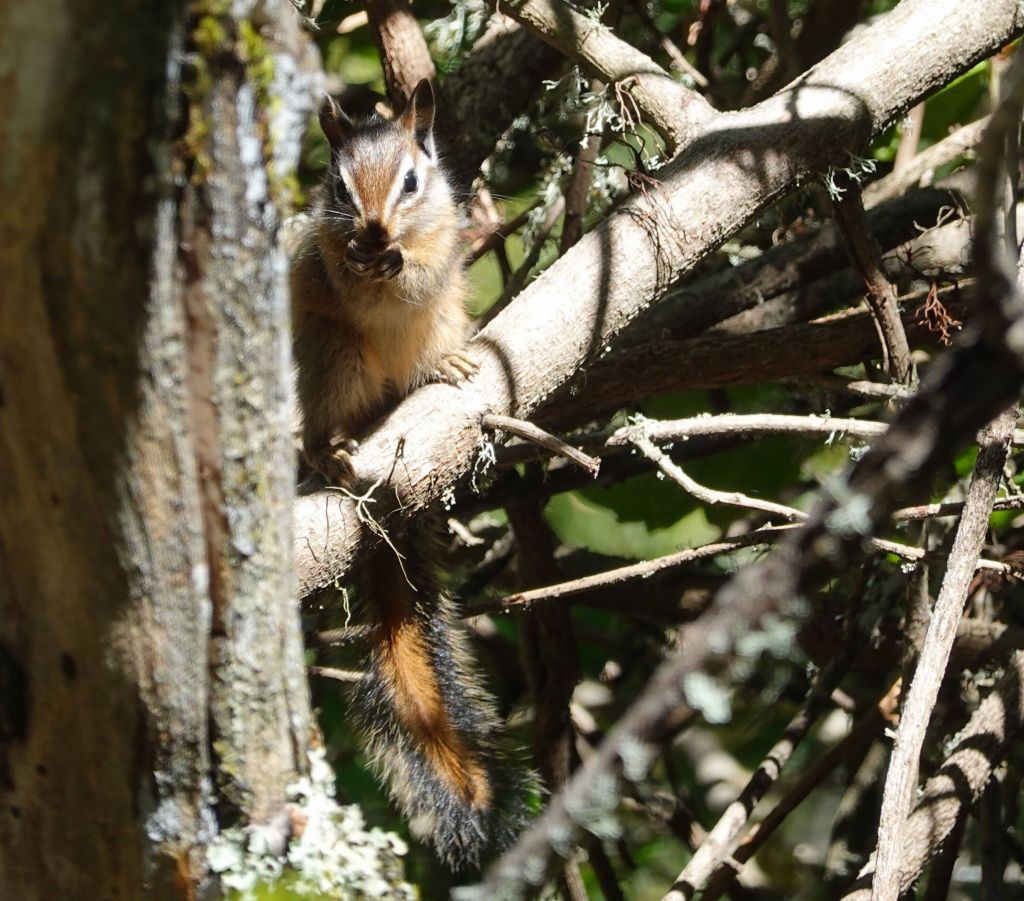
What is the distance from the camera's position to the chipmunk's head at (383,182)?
2943 mm

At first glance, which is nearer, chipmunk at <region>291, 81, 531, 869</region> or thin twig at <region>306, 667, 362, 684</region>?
chipmunk at <region>291, 81, 531, 869</region>

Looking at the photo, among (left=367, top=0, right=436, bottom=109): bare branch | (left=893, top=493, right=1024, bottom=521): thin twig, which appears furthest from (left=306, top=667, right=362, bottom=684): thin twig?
(left=367, top=0, right=436, bottom=109): bare branch

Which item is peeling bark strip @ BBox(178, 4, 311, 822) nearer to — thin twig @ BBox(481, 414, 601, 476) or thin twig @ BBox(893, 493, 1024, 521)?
thin twig @ BBox(481, 414, 601, 476)

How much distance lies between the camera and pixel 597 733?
11.9 feet

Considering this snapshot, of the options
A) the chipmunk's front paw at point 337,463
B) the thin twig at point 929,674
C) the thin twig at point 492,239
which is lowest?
the thin twig at point 929,674

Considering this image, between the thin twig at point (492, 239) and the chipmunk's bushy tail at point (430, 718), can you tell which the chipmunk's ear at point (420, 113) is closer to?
the thin twig at point (492, 239)

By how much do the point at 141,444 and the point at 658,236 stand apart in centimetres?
142

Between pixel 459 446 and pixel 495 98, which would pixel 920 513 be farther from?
pixel 495 98

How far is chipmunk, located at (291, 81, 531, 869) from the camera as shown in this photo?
8.46ft

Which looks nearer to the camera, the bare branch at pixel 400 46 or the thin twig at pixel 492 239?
the bare branch at pixel 400 46

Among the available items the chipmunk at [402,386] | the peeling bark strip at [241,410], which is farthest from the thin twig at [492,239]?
the peeling bark strip at [241,410]

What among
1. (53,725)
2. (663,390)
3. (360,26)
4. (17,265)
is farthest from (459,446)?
(360,26)

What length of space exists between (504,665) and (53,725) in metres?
2.59

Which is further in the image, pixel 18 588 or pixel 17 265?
pixel 18 588
